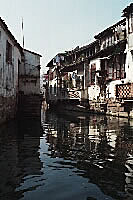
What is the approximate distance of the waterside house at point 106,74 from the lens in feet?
78.7

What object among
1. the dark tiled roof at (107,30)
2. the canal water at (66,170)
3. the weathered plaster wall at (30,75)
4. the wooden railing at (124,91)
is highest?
the dark tiled roof at (107,30)

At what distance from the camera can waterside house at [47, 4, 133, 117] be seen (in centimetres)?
2400

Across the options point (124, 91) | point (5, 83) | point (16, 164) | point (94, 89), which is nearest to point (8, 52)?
point (5, 83)

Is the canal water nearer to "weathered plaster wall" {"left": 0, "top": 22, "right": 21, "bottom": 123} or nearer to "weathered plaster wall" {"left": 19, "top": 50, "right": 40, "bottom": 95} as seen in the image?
"weathered plaster wall" {"left": 0, "top": 22, "right": 21, "bottom": 123}

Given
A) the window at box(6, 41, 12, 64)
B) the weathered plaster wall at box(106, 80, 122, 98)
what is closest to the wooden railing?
the weathered plaster wall at box(106, 80, 122, 98)

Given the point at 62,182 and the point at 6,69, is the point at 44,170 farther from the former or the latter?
the point at 6,69

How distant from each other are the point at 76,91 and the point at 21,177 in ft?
91.3

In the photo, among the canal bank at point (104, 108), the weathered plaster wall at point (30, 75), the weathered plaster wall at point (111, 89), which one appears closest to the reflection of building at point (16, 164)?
the weathered plaster wall at point (30, 75)

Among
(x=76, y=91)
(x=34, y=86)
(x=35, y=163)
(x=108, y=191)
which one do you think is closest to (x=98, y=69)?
(x=76, y=91)

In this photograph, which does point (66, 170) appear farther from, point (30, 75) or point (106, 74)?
point (106, 74)

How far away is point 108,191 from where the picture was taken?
511 centimetres

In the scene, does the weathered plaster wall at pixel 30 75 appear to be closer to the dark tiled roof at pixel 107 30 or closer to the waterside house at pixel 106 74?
the waterside house at pixel 106 74

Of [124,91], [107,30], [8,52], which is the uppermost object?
[107,30]

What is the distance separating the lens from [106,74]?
28.8 metres
